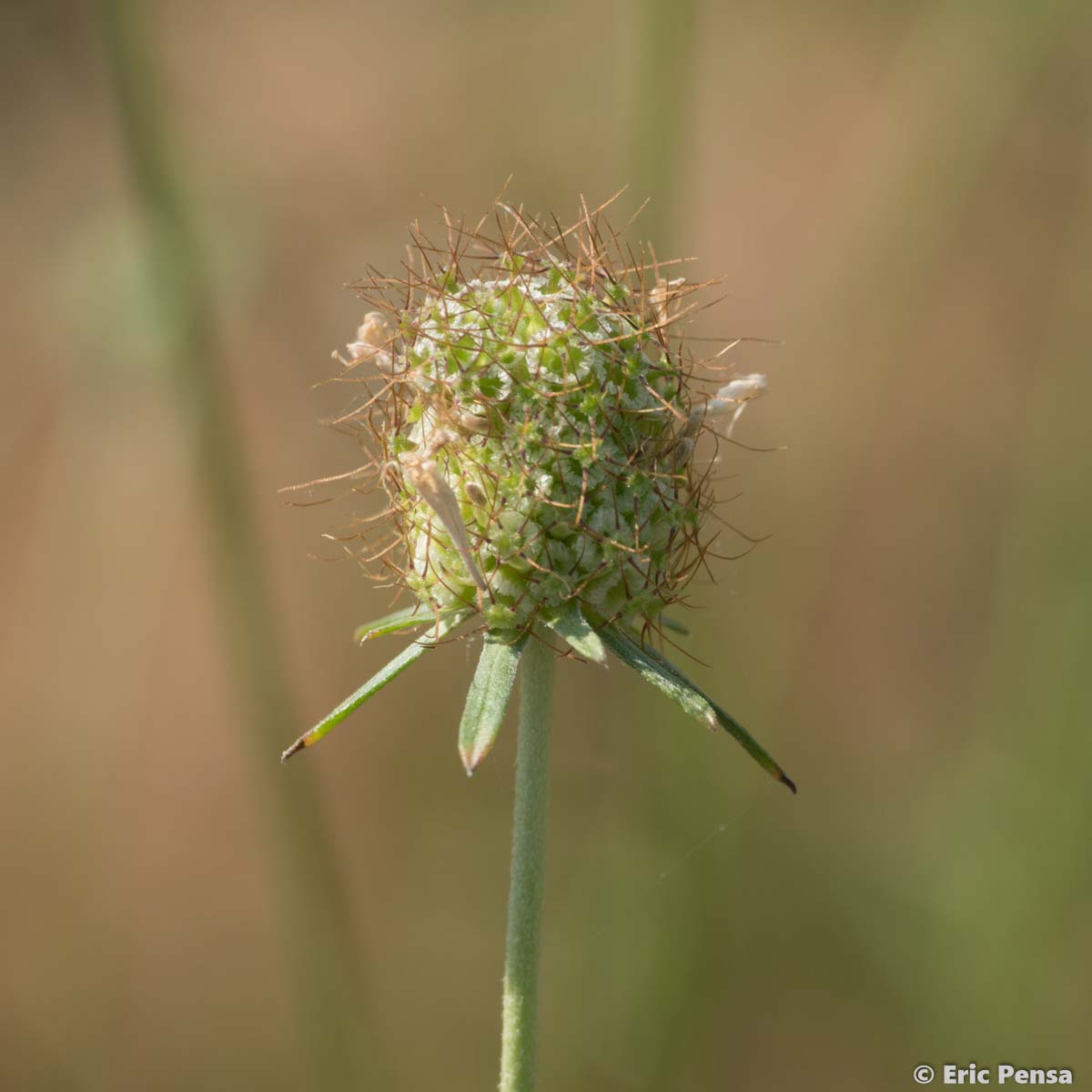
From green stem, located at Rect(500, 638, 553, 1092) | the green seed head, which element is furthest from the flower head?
green stem, located at Rect(500, 638, 553, 1092)

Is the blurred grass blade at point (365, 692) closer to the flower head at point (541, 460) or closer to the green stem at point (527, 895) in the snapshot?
the flower head at point (541, 460)

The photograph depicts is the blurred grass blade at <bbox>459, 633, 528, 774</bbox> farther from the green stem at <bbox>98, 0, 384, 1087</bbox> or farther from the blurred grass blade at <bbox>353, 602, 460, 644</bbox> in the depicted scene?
the green stem at <bbox>98, 0, 384, 1087</bbox>

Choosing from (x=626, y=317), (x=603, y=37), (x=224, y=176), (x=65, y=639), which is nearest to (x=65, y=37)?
(x=224, y=176)

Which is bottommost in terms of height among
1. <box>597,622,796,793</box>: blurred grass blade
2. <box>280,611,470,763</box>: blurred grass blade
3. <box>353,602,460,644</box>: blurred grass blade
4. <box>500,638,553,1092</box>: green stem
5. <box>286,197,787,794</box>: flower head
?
<box>500,638,553,1092</box>: green stem

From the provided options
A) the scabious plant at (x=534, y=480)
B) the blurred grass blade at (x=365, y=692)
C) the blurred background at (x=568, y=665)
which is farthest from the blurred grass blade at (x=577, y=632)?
the blurred background at (x=568, y=665)

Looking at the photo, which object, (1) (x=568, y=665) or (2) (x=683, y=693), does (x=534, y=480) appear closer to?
(2) (x=683, y=693)

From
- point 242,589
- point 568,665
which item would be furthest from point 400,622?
point 568,665

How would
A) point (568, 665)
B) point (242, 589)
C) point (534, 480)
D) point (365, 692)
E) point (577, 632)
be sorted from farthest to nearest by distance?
point (568, 665), point (242, 589), point (534, 480), point (577, 632), point (365, 692)
